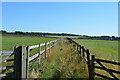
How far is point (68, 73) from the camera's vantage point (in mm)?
7500

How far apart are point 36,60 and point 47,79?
240 centimetres

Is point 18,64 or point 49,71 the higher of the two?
point 18,64

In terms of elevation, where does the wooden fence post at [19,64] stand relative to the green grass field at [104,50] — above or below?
above

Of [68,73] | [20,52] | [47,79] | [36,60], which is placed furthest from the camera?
[36,60]

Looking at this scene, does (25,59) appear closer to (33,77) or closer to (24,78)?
(24,78)

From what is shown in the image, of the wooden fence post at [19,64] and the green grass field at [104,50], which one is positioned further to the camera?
the green grass field at [104,50]

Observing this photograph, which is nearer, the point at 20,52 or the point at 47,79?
the point at 20,52

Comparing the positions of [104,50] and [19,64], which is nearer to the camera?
[19,64]

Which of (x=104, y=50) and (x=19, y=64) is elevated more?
(x=19, y=64)

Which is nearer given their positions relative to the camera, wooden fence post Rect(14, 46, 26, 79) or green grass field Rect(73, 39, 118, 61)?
wooden fence post Rect(14, 46, 26, 79)

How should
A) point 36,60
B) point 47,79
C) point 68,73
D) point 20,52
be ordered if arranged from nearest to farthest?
point 20,52
point 47,79
point 68,73
point 36,60

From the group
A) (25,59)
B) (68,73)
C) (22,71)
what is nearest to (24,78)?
(22,71)

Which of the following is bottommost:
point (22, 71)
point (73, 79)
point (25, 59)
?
point (73, 79)

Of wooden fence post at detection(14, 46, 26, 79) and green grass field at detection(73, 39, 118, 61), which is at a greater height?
wooden fence post at detection(14, 46, 26, 79)
